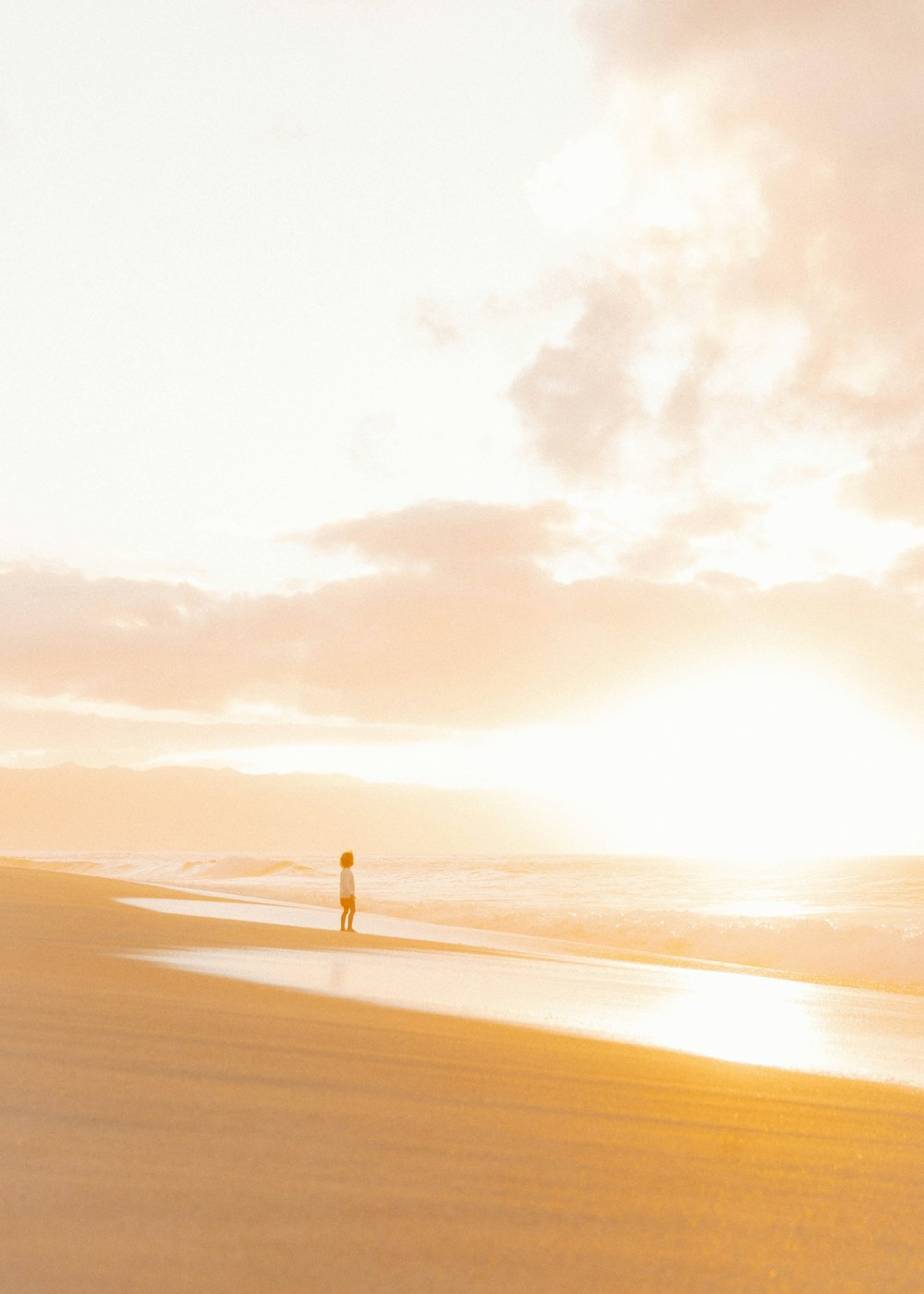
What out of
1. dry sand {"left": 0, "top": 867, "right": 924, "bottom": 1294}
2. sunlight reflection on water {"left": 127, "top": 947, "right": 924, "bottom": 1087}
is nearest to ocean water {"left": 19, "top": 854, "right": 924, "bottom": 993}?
sunlight reflection on water {"left": 127, "top": 947, "right": 924, "bottom": 1087}

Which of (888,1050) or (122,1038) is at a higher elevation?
(122,1038)

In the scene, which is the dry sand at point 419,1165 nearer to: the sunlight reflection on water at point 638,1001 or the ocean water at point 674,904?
the sunlight reflection on water at point 638,1001

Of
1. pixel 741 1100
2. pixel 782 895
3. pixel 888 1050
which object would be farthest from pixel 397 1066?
pixel 782 895

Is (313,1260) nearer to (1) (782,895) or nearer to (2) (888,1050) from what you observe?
(2) (888,1050)

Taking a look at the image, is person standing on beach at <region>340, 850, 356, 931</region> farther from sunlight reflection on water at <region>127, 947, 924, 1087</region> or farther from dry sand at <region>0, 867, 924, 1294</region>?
dry sand at <region>0, 867, 924, 1294</region>

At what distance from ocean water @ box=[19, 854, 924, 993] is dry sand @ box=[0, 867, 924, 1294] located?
13.3 m

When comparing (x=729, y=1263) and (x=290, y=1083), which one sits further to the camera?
(x=290, y=1083)

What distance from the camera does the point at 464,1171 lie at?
3979 millimetres

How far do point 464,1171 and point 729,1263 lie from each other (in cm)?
101

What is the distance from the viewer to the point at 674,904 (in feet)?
106

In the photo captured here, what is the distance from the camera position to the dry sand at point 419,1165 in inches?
124

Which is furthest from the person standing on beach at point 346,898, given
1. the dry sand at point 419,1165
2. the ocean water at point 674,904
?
the dry sand at point 419,1165

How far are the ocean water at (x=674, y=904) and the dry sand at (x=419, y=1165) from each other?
43.8 feet

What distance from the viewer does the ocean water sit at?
2225 cm
